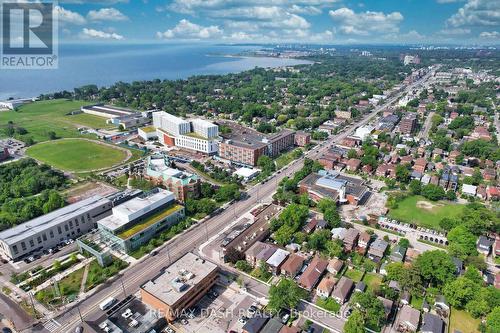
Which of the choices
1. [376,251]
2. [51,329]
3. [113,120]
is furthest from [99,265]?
[113,120]

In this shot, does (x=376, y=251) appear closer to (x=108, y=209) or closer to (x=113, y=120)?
(x=108, y=209)

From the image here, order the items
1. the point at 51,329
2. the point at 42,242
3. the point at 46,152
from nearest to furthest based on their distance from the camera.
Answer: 1. the point at 51,329
2. the point at 42,242
3. the point at 46,152

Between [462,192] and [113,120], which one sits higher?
[113,120]

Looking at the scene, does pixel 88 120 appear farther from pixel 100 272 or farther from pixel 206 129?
pixel 100 272

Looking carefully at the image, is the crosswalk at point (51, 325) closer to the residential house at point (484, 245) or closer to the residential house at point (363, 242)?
the residential house at point (363, 242)

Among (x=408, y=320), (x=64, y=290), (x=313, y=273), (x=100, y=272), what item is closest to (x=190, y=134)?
(x=100, y=272)

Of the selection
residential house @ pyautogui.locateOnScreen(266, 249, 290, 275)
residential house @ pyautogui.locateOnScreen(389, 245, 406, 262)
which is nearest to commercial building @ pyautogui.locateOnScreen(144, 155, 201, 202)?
residential house @ pyautogui.locateOnScreen(266, 249, 290, 275)
